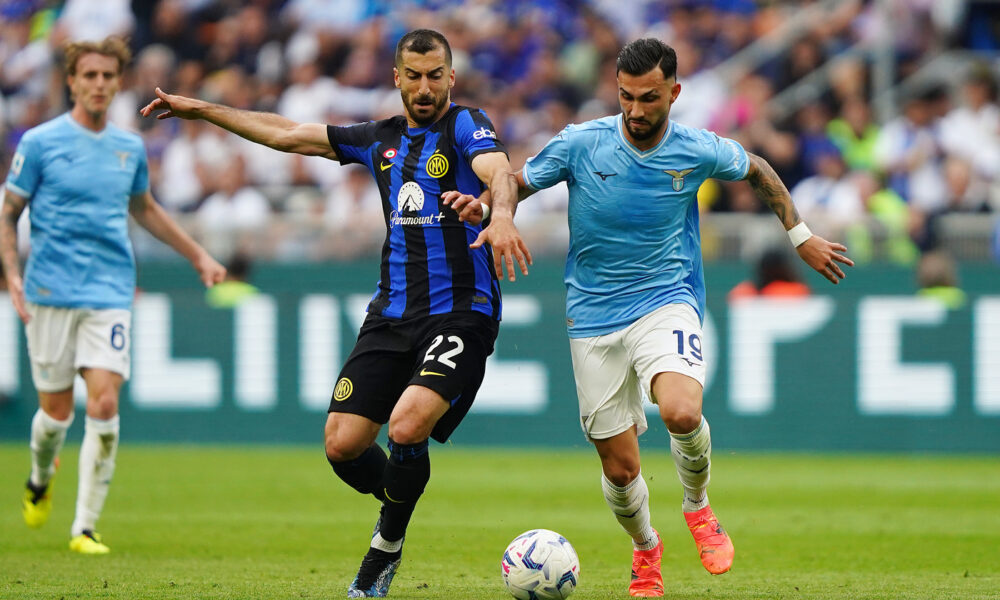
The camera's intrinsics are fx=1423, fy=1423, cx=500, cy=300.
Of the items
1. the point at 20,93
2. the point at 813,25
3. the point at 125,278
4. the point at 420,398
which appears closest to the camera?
the point at 420,398

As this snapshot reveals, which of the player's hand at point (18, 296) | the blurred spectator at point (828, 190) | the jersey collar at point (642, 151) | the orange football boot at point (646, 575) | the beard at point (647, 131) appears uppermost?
the beard at point (647, 131)

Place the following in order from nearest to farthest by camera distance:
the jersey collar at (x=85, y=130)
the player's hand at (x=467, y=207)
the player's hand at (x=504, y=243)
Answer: the player's hand at (x=504, y=243) < the player's hand at (x=467, y=207) < the jersey collar at (x=85, y=130)

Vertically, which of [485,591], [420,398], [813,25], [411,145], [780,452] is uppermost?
[813,25]

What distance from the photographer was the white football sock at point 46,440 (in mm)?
9172

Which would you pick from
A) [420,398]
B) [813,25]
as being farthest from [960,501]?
[813,25]

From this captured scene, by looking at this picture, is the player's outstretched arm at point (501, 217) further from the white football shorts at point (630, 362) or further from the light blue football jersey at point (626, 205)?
the white football shorts at point (630, 362)

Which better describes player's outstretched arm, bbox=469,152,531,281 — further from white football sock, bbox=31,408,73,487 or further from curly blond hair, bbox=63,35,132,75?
white football sock, bbox=31,408,73,487

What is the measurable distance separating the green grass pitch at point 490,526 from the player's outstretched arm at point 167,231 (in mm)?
1807

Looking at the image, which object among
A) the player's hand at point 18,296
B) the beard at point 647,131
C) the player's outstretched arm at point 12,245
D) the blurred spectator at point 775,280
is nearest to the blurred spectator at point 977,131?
the blurred spectator at point 775,280

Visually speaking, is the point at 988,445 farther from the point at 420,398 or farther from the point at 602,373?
the point at 420,398

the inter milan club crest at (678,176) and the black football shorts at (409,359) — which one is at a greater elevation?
the inter milan club crest at (678,176)

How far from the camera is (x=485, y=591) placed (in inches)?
280

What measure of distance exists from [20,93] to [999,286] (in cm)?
1340

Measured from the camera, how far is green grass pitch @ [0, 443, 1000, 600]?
24.1 feet
